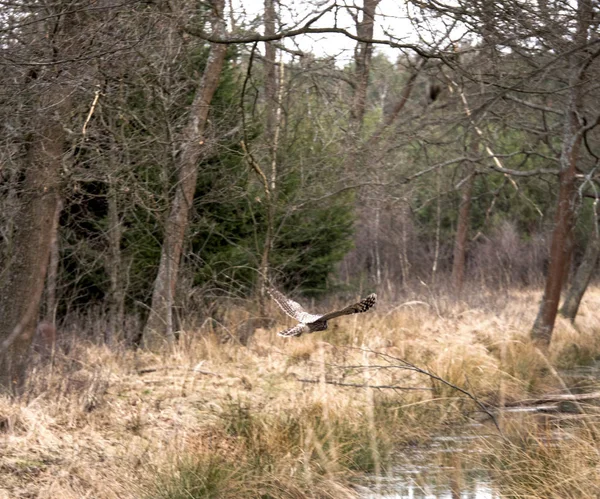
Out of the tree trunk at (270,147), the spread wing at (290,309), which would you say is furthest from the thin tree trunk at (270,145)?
the spread wing at (290,309)

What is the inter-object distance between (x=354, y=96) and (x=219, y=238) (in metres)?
3.15

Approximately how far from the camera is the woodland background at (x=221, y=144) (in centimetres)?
655

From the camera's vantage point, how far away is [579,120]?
11.2 meters

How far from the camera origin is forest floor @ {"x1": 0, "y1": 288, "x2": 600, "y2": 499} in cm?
555

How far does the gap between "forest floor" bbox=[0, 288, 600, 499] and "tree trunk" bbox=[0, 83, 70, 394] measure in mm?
353

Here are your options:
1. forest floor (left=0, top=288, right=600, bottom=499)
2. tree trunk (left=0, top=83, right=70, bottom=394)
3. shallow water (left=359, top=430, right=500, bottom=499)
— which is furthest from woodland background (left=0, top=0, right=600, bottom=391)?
shallow water (left=359, top=430, right=500, bottom=499)

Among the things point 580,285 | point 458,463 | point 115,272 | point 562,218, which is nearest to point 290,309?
point 458,463

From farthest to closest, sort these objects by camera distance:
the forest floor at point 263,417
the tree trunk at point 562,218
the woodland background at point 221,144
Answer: the tree trunk at point 562,218, the woodland background at point 221,144, the forest floor at point 263,417

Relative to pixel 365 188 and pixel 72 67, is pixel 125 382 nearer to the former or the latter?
pixel 72 67

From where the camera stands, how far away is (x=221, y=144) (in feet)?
35.2

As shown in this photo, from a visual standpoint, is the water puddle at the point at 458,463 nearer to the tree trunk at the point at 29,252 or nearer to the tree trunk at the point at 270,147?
the tree trunk at the point at 29,252

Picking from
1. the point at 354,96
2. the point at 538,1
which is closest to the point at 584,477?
the point at 538,1

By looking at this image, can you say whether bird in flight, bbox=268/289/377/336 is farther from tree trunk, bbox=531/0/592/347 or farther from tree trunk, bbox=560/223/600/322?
tree trunk, bbox=560/223/600/322

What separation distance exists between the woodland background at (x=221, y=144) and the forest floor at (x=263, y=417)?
838 mm
